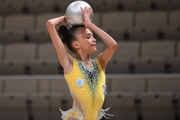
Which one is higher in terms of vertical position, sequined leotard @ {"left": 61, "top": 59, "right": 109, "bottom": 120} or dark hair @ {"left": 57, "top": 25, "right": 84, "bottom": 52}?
dark hair @ {"left": 57, "top": 25, "right": 84, "bottom": 52}

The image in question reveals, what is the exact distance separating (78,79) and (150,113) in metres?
2.71

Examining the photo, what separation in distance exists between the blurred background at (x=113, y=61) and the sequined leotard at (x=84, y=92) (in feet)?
8.20

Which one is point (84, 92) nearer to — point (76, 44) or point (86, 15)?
point (76, 44)

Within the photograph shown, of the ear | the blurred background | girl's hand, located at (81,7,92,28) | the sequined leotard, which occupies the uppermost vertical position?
girl's hand, located at (81,7,92,28)

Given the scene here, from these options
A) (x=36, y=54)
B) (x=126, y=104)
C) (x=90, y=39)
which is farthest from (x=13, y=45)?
(x=90, y=39)

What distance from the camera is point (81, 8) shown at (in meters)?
2.84

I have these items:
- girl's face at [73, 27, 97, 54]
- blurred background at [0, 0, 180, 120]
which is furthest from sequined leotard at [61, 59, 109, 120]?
blurred background at [0, 0, 180, 120]

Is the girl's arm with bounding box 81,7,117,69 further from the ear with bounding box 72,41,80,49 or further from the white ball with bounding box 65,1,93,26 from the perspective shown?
the ear with bounding box 72,41,80,49

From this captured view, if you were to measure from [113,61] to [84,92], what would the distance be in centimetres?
318

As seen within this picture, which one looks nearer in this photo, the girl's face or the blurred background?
the girl's face

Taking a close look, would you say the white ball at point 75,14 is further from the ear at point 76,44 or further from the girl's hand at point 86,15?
the ear at point 76,44

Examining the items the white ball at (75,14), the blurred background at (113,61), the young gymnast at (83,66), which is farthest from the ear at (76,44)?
the blurred background at (113,61)

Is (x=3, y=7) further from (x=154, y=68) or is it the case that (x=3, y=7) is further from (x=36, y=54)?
(x=154, y=68)

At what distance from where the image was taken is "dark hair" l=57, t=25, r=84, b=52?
290cm
